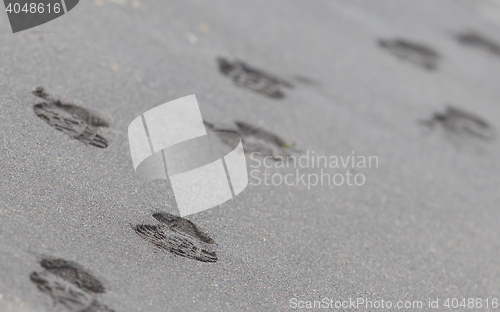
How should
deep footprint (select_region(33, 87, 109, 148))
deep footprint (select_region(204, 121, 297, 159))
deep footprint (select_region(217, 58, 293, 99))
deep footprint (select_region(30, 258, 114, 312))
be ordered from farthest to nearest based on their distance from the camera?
1. deep footprint (select_region(217, 58, 293, 99))
2. deep footprint (select_region(204, 121, 297, 159))
3. deep footprint (select_region(33, 87, 109, 148))
4. deep footprint (select_region(30, 258, 114, 312))

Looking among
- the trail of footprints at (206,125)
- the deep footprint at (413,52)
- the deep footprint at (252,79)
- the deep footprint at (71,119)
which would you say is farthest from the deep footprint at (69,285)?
the deep footprint at (413,52)

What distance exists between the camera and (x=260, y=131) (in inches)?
134

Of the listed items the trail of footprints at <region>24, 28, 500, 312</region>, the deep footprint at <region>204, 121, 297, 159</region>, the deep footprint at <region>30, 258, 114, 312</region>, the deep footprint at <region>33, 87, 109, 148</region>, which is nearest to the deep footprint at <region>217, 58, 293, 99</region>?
the trail of footprints at <region>24, 28, 500, 312</region>

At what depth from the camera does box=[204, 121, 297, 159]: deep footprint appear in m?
3.30

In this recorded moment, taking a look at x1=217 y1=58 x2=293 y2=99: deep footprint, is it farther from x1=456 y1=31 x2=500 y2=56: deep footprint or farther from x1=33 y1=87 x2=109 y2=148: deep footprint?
x1=456 y1=31 x2=500 y2=56: deep footprint

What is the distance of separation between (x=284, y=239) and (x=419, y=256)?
1.02m

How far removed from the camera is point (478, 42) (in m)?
4.77

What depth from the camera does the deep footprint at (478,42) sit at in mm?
4719

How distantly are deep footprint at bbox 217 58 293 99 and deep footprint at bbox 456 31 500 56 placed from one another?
7.67 feet

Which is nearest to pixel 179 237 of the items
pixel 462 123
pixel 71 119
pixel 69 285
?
pixel 69 285

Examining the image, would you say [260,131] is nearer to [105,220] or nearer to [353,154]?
[353,154]

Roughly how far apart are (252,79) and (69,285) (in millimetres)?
2243

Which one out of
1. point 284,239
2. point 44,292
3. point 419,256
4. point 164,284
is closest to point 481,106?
point 419,256

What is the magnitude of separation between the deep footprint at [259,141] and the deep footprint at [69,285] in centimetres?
142
